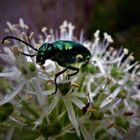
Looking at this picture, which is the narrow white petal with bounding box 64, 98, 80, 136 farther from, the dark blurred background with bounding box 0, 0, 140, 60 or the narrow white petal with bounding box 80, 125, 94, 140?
the dark blurred background with bounding box 0, 0, 140, 60

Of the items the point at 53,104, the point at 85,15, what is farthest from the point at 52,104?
the point at 85,15

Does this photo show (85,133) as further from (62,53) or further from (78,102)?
(62,53)

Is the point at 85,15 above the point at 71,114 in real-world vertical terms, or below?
above

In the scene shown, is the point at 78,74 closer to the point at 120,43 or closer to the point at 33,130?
the point at 33,130

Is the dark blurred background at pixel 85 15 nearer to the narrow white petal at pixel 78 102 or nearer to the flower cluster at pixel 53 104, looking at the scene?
the flower cluster at pixel 53 104

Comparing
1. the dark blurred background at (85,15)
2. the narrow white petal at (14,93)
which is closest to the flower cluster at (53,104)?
the narrow white petal at (14,93)

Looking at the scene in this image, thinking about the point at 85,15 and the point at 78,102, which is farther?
the point at 85,15

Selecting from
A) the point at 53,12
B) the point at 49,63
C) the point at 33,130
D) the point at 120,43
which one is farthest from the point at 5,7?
the point at 33,130

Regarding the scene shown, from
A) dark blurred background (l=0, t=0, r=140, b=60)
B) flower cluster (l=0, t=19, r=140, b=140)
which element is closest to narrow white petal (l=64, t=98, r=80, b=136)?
flower cluster (l=0, t=19, r=140, b=140)
